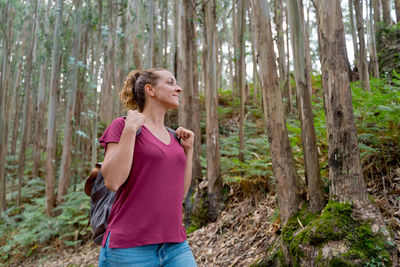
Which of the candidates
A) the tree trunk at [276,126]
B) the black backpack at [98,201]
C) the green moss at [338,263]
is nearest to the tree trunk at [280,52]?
the tree trunk at [276,126]

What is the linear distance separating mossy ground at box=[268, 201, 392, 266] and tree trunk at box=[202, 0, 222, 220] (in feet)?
8.10

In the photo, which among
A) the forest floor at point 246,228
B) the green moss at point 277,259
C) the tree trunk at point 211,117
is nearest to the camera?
the green moss at point 277,259

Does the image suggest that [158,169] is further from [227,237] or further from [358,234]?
[227,237]

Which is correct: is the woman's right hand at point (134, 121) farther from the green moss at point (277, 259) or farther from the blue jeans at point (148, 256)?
the green moss at point (277, 259)

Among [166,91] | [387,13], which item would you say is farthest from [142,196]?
[387,13]

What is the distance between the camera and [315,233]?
2434 millimetres

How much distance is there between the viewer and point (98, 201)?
5.84 feet

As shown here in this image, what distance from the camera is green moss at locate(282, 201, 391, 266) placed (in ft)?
7.18

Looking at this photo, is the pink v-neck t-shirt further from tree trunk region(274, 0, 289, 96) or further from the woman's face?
tree trunk region(274, 0, 289, 96)

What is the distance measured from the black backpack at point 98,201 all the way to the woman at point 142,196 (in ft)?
0.18

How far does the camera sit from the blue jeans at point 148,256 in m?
1.55

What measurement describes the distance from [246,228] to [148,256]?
116 inches

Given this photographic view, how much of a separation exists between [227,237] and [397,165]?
2.37 meters

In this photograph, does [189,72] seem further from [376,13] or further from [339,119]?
[376,13]
